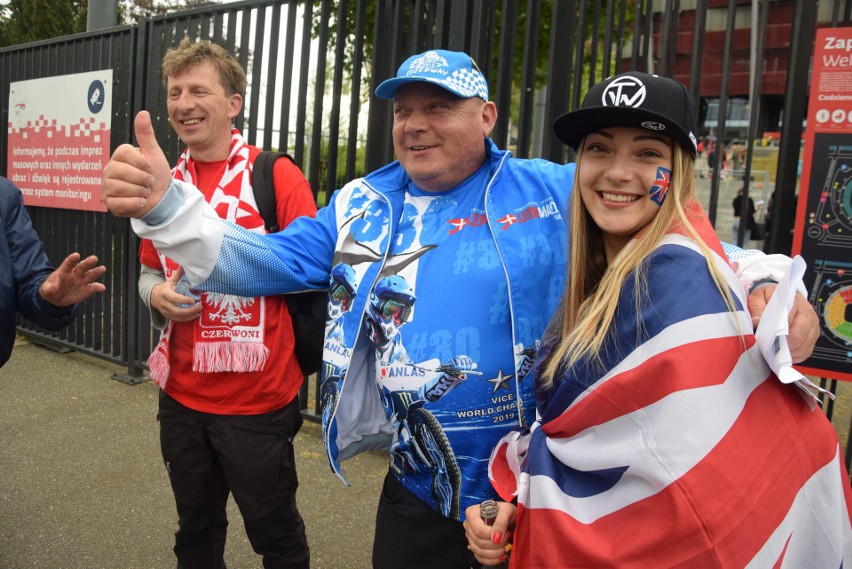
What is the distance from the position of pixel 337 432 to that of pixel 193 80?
1537 mm

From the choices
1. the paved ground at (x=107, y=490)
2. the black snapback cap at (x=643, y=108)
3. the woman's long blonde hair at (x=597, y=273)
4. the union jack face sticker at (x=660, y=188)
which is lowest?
the paved ground at (x=107, y=490)

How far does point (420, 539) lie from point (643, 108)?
4.65 ft

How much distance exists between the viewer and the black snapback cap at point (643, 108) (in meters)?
1.46

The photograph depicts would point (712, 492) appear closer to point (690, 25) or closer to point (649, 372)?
point (649, 372)

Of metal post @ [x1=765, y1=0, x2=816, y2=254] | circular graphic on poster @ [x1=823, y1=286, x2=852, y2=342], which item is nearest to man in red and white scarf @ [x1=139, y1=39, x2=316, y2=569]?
metal post @ [x1=765, y1=0, x2=816, y2=254]

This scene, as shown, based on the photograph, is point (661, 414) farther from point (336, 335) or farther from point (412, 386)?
point (336, 335)

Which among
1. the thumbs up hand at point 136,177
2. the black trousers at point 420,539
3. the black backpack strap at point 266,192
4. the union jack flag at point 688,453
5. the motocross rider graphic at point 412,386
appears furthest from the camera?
the black backpack strap at point 266,192

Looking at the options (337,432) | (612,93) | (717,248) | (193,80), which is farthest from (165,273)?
(717,248)

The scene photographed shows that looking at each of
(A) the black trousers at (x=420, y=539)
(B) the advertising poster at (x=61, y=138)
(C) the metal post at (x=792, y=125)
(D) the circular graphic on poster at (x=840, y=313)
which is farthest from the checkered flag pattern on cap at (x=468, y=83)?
(B) the advertising poster at (x=61, y=138)

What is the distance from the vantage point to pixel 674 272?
135 centimetres

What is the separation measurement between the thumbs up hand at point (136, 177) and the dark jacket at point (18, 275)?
1.00 metres

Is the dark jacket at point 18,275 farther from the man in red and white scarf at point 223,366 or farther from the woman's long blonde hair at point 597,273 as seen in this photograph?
the woman's long blonde hair at point 597,273

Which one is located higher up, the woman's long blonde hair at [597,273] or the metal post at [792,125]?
the metal post at [792,125]

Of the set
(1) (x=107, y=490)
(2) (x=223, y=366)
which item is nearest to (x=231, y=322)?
(2) (x=223, y=366)
